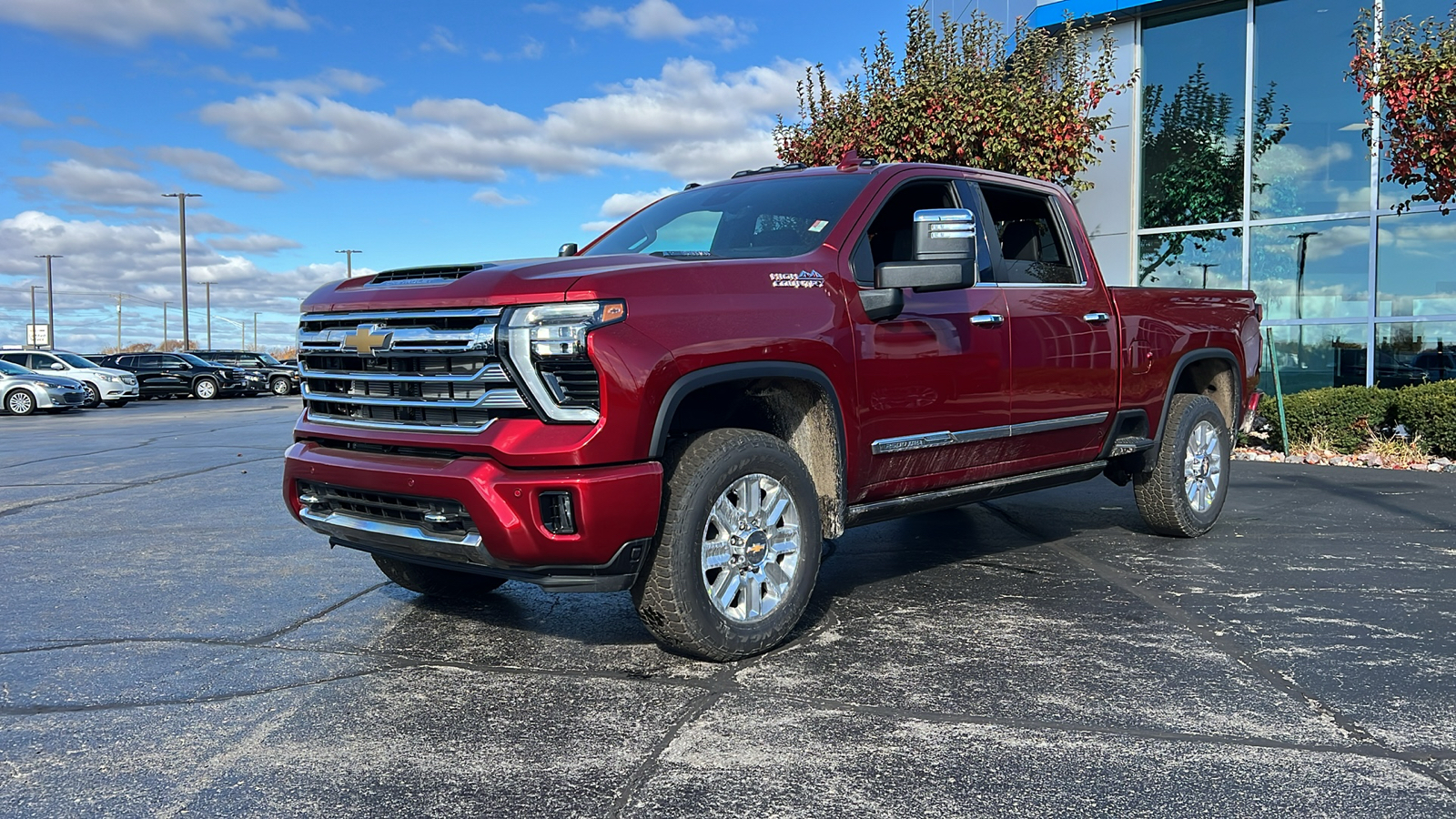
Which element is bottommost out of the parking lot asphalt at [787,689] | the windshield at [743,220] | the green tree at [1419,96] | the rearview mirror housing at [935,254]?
the parking lot asphalt at [787,689]

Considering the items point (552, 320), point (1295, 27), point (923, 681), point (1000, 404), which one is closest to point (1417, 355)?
point (1295, 27)

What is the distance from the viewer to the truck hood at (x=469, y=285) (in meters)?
3.84

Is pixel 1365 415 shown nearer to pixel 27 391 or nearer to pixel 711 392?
pixel 711 392

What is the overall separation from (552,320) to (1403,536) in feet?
19.3

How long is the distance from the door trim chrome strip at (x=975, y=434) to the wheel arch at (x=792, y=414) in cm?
23

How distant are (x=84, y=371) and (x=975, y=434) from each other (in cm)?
2924

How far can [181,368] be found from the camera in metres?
35.2

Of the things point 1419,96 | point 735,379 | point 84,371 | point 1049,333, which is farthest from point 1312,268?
point 84,371

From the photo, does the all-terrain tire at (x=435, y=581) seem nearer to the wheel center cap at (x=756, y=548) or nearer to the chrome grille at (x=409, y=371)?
the chrome grille at (x=409, y=371)

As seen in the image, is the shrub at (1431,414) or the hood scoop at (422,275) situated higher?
the hood scoop at (422,275)

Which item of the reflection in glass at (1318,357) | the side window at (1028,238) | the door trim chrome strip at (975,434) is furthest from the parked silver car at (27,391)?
Result: the door trim chrome strip at (975,434)

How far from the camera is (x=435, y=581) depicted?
5.29 meters

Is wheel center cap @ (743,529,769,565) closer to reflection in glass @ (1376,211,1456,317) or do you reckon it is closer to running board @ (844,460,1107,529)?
running board @ (844,460,1107,529)

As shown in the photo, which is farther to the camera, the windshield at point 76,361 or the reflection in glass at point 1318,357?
the windshield at point 76,361
